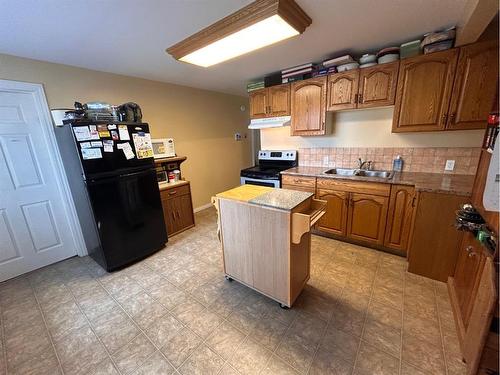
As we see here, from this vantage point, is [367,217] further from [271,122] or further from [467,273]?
[271,122]

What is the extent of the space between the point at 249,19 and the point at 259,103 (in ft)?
6.04

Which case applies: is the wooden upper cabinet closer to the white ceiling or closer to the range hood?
the range hood

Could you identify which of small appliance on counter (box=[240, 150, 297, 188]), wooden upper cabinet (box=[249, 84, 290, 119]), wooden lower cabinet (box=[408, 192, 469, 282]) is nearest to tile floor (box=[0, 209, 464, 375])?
wooden lower cabinet (box=[408, 192, 469, 282])

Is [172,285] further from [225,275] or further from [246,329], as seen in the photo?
[246,329]

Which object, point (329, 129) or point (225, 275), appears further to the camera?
point (329, 129)

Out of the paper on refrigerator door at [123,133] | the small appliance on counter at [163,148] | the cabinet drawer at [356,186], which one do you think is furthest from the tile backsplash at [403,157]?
the paper on refrigerator door at [123,133]

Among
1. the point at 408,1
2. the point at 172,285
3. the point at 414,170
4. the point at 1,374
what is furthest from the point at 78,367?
the point at 414,170

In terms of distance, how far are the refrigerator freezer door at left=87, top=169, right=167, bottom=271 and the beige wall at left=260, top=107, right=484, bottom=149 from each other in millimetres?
2350

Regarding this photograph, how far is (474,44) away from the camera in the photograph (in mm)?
1789

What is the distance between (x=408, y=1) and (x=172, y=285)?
3074 mm

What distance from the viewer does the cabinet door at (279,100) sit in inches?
115

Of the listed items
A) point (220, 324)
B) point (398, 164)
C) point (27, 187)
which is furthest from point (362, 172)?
point (27, 187)

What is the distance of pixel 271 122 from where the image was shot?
307 cm

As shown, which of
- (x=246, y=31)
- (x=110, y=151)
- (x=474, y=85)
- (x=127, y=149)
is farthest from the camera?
(x=127, y=149)
